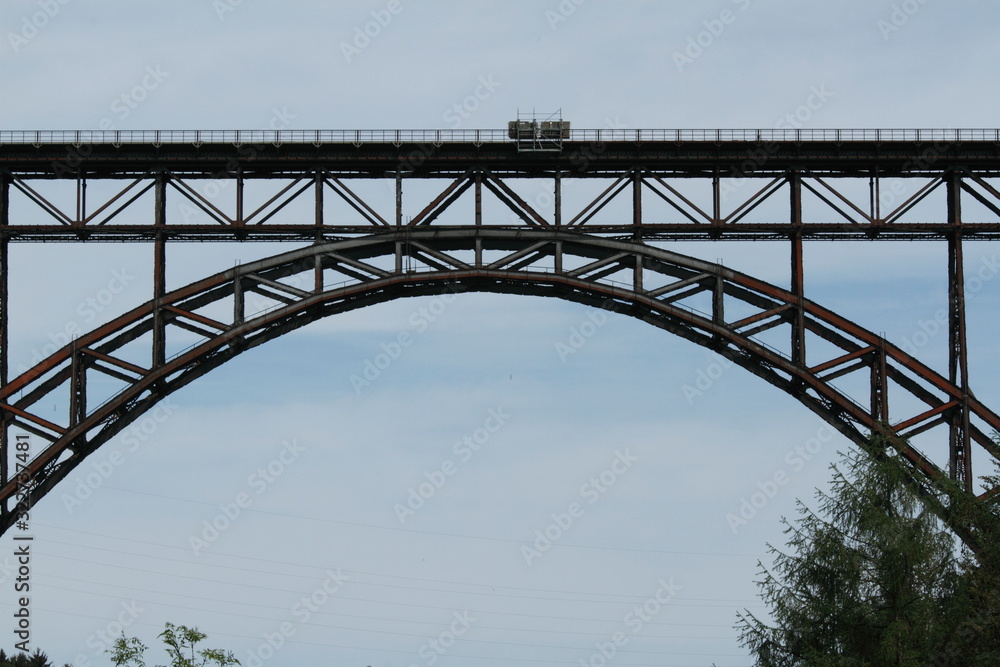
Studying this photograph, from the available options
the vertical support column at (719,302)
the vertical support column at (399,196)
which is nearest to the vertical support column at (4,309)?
the vertical support column at (399,196)

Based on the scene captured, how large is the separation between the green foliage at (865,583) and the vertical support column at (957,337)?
12.3 m

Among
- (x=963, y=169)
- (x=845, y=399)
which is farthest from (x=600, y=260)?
(x=963, y=169)

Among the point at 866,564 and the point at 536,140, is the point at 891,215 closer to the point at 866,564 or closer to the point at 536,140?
the point at 536,140

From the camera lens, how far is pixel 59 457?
4541 centimetres

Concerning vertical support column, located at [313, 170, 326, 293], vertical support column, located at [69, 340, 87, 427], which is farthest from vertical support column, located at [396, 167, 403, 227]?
vertical support column, located at [69, 340, 87, 427]

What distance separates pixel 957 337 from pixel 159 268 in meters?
22.2

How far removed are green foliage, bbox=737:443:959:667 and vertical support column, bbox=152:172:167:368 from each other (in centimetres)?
1913

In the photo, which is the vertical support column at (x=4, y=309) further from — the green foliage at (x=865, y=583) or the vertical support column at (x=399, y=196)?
the green foliage at (x=865, y=583)

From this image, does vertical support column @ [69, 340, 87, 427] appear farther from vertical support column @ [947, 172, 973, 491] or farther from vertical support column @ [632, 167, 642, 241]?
vertical support column @ [947, 172, 973, 491]

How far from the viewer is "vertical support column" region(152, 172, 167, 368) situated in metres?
45.0

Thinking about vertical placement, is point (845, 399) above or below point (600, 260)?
below

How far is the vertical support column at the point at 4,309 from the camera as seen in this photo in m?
45.3

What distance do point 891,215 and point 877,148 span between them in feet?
6.26

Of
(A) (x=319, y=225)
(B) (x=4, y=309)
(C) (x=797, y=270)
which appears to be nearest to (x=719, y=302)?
(C) (x=797, y=270)
